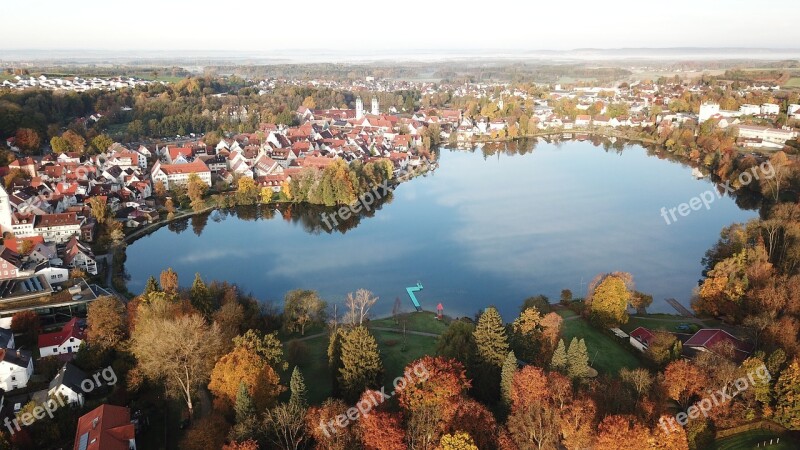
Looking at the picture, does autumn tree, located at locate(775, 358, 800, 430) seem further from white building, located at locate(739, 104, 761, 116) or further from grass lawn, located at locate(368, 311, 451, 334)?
white building, located at locate(739, 104, 761, 116)

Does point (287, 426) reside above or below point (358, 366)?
→ below

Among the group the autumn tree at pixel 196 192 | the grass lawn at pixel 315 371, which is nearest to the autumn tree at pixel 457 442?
the grass lawn at pixel 315 371

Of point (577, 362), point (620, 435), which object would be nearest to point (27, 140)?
point (577, 362)

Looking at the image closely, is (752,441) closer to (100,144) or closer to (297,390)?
(297,390)

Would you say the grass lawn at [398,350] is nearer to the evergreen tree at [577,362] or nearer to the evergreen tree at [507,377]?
the evergreen tree at [507,377]

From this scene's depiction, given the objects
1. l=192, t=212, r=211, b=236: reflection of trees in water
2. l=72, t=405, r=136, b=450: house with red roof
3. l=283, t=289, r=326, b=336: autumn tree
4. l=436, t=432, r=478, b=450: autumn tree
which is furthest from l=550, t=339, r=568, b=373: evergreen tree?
l=192, t=212, r=211, b=236: reflection of trees in water
